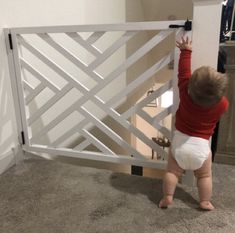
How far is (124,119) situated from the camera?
5.91 feet

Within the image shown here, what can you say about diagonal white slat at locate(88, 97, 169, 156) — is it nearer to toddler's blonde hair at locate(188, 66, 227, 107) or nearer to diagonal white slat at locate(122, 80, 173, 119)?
diagonal white slat at locate(122, 80, 173, 119)

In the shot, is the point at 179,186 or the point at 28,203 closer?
the point at 28,203

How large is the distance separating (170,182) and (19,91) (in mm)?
1164

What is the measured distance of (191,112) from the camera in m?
1.44

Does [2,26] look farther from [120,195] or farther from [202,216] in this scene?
[202,216]

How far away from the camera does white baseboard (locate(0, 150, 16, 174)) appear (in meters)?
1.91

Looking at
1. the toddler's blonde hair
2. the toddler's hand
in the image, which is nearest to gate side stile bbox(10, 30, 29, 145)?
the toddler's hand

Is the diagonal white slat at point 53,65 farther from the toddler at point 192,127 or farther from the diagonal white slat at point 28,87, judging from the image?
the toddler at point 192,127

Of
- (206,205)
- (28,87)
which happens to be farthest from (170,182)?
(28,87)

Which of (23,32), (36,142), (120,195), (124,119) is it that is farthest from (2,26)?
(120,195)

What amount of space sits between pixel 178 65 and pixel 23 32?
0.99 m

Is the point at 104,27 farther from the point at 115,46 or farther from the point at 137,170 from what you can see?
the point at 137,170

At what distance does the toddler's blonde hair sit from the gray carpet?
567 millimetres

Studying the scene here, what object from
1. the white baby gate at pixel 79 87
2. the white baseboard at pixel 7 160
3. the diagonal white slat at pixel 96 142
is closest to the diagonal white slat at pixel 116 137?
the white baby gate at pixel 79 87
